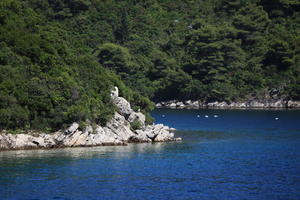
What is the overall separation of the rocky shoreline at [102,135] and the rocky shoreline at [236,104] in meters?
72.9

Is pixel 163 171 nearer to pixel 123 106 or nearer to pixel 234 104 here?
pixel 123 106

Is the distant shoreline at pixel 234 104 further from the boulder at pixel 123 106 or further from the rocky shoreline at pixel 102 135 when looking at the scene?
the boulder at pixel 123 106

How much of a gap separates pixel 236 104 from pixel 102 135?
285 feet

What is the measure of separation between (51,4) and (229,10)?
49.4 meters

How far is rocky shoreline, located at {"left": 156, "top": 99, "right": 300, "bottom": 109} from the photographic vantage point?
142000 millimetres

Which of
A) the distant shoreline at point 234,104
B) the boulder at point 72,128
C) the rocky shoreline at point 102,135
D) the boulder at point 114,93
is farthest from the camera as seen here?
the distant shoreline at point 234,104

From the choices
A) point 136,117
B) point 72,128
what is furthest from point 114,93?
point 72,128

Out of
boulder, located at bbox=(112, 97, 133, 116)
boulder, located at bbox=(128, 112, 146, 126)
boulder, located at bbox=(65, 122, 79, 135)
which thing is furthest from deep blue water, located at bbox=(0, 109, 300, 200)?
boulder, located at bbox=(112, 97, 133, 116)

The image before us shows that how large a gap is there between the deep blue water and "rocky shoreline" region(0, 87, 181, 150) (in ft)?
5.15

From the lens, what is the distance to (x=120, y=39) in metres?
167

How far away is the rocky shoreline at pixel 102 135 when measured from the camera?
198 feet

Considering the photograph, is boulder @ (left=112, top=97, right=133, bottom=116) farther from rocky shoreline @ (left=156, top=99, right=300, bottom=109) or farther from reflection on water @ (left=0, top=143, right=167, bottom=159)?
rocky shoreline @ (left=156, top=99, right=300, bottom=109)

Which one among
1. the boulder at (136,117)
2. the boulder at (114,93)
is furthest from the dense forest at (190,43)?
the boulder at (136,117)

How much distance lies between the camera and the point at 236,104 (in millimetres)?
148875
